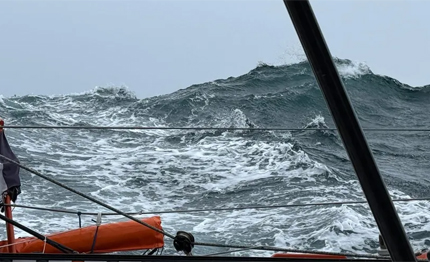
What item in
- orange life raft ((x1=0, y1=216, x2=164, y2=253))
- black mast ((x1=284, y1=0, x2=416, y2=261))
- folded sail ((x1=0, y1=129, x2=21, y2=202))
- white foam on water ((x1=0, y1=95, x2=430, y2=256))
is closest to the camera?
black mast ((x1=284, y1=0, x2=416, y2=261))

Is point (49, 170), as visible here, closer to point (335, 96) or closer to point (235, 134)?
point (235, 134)

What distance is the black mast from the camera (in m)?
1.12

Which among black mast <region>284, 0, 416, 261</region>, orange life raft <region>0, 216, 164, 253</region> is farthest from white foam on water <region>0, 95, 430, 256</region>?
black mast <region>284, 0, 416, 261</region>

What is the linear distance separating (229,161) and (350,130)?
39.3ft

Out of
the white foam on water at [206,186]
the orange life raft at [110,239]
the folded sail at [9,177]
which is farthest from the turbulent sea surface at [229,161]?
the folded sail at [9,177]

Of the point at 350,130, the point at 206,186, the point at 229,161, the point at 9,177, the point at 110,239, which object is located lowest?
the point at 206,186

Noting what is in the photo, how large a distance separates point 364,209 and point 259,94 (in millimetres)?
12210

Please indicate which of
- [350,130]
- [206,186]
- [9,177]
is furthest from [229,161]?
[350,130]

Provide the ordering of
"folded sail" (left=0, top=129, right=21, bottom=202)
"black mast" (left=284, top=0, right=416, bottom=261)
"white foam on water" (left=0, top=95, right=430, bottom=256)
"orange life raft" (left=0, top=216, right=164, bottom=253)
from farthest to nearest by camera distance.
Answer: "white foam on water" (left=0, top=95, right=430, bottom=256), "folded sail" (left=0, top=129, right=21, bottom=202), "orange life raft" (left=0, top=216, right=164, bottom=253), "black mast" (left=284, top=0, right=416, bottom=261)

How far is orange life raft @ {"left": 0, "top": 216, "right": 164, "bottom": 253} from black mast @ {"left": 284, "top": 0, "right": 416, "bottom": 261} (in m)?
3.07

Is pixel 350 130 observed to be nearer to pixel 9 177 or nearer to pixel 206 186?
pixel 9 177

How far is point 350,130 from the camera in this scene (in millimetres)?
1144

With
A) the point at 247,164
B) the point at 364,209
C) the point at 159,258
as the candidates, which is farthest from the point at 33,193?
the point at 159,258

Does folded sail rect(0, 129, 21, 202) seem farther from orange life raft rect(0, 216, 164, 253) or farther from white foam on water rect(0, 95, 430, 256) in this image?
white foam on water rect(0, 95, 430, 256)
